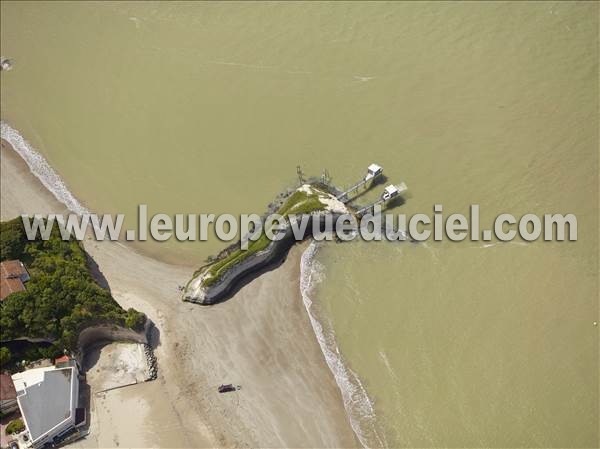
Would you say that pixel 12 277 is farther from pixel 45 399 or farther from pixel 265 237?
pixel 265 237

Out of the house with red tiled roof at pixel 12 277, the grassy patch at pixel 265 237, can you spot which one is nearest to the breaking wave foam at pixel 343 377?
the grassy patch at pixel 265 237

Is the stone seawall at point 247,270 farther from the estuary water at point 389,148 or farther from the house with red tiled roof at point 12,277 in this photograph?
the house with red tiled roof at point 12,277

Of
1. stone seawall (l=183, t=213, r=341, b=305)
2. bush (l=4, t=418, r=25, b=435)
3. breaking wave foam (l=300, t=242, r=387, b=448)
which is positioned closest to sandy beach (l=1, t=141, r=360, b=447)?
breaking wave foam (l=300, t=242, r=387, b=448)

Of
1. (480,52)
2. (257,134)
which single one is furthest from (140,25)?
(480,52)

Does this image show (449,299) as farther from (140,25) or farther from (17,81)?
(17,81)

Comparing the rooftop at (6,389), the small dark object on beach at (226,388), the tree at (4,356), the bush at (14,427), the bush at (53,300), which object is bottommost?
the bush at (14,427)
